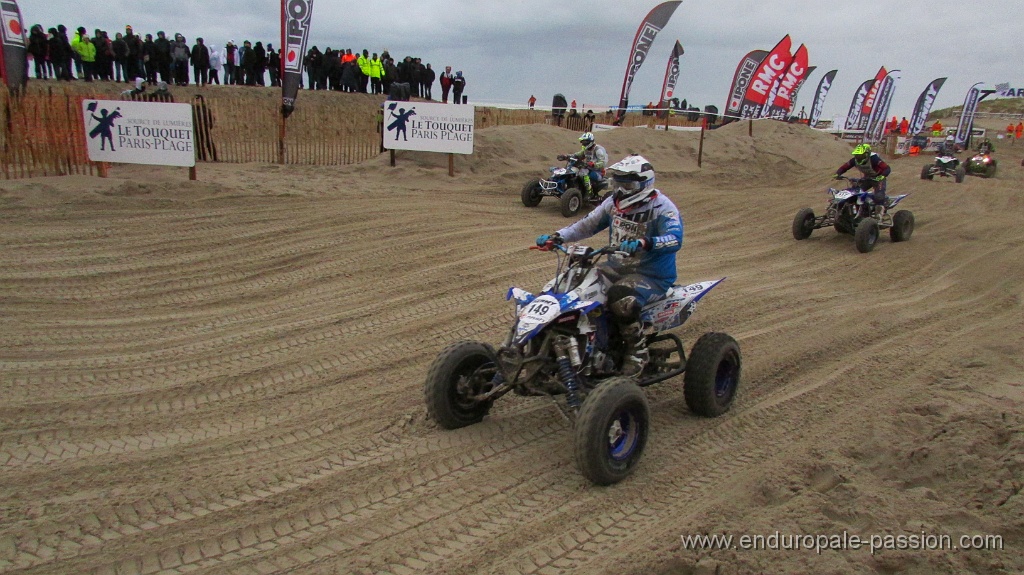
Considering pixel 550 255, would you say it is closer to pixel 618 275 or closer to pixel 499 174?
pixel 618 275

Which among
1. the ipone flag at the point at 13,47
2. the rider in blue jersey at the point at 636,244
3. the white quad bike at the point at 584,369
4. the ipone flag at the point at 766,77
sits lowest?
the white quad bike at the point at 584,369

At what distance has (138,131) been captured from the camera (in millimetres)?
11320

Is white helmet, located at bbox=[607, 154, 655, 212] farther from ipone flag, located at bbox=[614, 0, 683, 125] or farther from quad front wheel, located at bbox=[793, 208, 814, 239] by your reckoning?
ipone flag, located at bbox=[614, 0, 683, 125]

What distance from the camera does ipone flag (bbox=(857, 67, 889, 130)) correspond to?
30250mm

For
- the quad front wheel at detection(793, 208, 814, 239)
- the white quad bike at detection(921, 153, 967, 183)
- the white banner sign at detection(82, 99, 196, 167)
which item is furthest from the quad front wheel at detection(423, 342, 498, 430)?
the white quad bike at detection(921, 153, 967, 183)

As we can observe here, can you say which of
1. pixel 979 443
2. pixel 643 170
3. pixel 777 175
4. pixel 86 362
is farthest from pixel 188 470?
pixel 777 175

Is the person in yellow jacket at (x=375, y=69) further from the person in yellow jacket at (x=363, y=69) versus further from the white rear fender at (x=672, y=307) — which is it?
the white rear fender at (x=672, y=307)

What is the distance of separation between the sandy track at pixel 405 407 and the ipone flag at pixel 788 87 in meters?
14.2

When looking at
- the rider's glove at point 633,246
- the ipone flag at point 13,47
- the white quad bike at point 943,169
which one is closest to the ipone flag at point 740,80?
the white quad bike at point 943,169

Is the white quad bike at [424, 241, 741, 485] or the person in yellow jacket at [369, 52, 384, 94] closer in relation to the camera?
the white quad bike at [424, 241, 741, 485]

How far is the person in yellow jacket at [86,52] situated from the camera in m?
17.9

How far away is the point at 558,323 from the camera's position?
4465 mm

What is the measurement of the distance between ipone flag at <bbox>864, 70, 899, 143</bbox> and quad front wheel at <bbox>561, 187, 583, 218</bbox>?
71.6 ft

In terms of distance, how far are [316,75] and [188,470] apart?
19.8m
